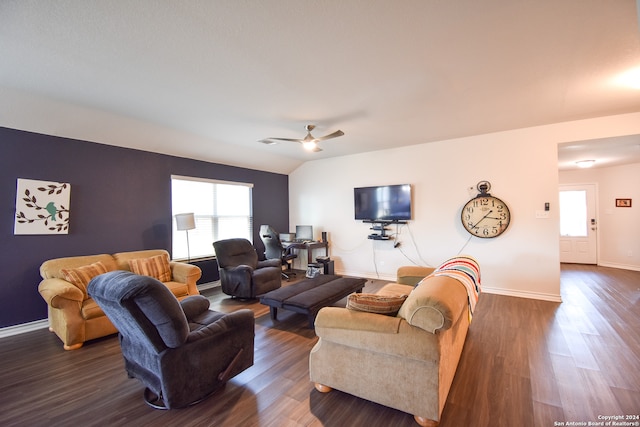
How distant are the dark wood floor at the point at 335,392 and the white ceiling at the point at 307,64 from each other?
2.63 m

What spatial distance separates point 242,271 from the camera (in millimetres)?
4273

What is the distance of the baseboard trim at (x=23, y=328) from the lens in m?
3.19

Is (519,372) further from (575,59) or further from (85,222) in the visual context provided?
(85,222)

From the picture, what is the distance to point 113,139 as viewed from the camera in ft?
13.1

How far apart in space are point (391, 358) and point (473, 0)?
2.33m

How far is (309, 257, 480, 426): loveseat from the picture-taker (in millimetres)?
1667

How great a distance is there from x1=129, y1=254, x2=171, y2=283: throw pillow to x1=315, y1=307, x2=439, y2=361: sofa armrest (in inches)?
112

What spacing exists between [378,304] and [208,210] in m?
4.39

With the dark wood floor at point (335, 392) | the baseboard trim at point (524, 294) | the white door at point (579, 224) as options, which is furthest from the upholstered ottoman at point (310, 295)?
the white door at point (579, 224)

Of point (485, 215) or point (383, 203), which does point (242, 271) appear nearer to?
point (383, 203)

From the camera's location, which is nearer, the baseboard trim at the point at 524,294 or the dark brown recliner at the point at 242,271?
the baseboard trim at the point at 524,294

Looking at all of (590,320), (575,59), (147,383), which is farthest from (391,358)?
(590,320)

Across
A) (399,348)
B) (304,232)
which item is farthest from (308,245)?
(399,348)

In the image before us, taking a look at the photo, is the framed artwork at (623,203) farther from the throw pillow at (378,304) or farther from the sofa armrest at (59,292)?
the sofa armrest at (59,292)
